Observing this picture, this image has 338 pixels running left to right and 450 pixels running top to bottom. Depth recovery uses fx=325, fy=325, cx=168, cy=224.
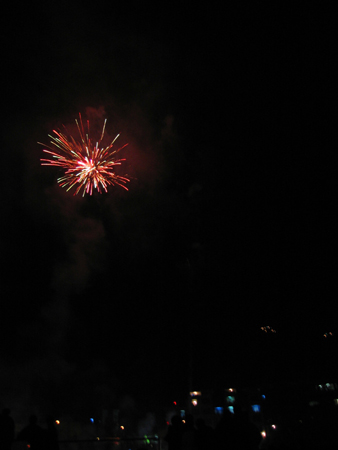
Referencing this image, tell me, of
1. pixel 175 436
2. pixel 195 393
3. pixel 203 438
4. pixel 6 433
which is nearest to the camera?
pixel 203 438

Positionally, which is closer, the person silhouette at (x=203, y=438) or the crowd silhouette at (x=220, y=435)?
the crowd silhouette at (x=220, y=435)

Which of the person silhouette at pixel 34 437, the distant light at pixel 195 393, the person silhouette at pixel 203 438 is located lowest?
the person silhouette at pixel 203 438

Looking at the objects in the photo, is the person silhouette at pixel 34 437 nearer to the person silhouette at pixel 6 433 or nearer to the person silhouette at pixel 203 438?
the person silhouette at pixel 6 433

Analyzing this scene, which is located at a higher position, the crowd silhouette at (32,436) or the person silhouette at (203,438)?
the crowd silhouette at (32,436)

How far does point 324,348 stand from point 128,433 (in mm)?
26423

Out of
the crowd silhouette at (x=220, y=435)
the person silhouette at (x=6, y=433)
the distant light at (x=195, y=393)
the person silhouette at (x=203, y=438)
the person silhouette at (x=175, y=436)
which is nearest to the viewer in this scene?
the crowd silhouette at (x=220, y=435)

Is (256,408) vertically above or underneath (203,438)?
above

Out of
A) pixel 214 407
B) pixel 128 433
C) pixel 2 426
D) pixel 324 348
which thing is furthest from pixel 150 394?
pixel 2 426

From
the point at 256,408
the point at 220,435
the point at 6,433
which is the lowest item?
the point at 220,435

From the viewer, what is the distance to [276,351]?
146 ft

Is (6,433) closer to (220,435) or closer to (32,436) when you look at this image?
(32,436)

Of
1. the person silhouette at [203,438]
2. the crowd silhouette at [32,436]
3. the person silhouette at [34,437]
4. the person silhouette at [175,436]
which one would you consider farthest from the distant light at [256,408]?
the person silhouette at [34,437]

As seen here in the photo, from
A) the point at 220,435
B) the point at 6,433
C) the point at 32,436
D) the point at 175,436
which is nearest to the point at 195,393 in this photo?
the point at 175,436

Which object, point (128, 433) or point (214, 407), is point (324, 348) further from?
point (128, 433)
